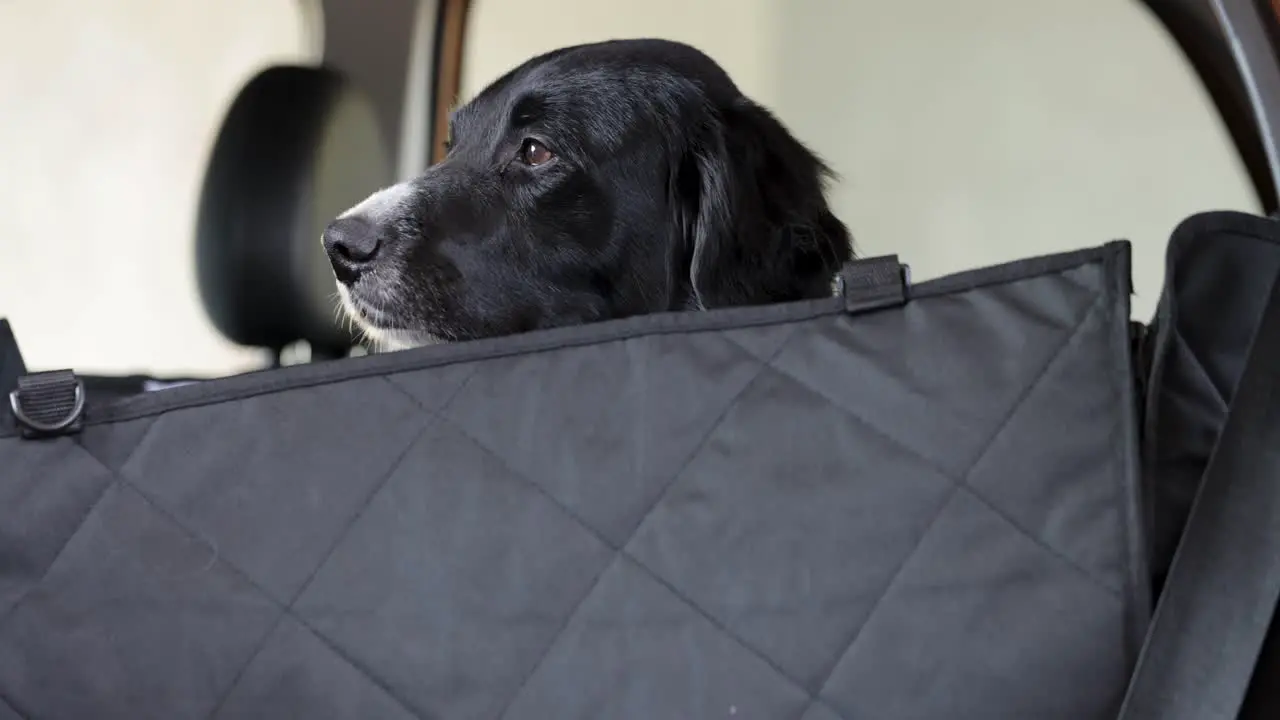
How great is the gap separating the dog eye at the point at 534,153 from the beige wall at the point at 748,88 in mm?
974

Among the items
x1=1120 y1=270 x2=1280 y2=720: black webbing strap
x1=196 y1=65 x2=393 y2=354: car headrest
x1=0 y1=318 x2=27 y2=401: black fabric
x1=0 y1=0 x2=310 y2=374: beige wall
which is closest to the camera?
x1=1120 y1=270 x2=1280 y2=720: black webbing strap

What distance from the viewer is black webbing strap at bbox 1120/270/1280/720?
0.57 meters

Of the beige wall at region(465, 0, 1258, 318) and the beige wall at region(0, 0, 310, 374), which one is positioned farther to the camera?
the beige wall at region(0, 0, 310, 374)

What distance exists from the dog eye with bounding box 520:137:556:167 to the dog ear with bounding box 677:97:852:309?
0.14 meters

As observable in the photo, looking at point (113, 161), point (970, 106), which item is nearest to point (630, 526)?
point (970, 106)

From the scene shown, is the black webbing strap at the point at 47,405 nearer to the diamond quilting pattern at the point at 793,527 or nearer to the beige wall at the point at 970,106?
the diamond quilting pattern at the point at 793,527

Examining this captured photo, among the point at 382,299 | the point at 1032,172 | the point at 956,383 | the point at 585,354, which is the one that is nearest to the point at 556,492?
the point at 585,354

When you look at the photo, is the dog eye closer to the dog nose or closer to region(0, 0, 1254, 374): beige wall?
the dog nose

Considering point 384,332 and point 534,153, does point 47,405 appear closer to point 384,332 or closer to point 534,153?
point 384,332

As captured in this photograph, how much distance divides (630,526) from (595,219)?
56 cm

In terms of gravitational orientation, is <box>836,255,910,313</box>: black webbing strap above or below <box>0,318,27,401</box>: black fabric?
above

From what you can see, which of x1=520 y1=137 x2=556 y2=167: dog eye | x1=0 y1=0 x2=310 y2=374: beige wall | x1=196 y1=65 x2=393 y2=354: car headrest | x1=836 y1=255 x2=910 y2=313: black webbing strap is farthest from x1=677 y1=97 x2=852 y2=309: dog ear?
x1=0 y1=0 x2=310 y2=374: beige wall

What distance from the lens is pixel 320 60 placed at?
7.05ft

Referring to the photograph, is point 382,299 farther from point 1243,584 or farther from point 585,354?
point 1243,584
